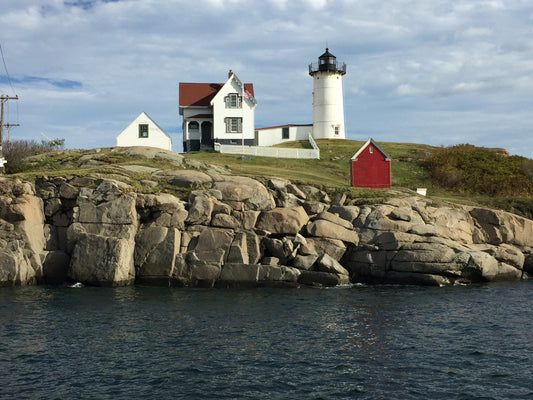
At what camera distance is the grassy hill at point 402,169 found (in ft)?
130

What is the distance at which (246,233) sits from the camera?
98.0ft

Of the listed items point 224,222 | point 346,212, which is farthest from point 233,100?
point 224,222

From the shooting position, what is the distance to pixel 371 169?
43438mm

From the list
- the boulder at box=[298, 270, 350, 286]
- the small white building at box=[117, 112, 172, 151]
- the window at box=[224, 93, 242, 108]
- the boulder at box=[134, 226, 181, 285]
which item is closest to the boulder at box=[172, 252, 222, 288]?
the boulder at box=[134, 226, 181, 285]

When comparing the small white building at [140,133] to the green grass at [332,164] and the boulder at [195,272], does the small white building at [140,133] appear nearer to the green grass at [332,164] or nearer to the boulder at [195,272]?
the green grass at [332,164]

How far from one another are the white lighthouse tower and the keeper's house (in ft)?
37.4

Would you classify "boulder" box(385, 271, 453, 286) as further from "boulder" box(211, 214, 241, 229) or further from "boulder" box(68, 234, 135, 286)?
"boulder" box(68, 234, 135, 286)

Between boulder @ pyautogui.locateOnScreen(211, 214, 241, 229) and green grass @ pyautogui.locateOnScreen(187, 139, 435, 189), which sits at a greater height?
green grass @ pyautogui.locateOnScreen(187, 139, 435, 189)

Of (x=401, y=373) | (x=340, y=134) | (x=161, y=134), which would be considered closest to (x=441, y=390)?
(x=401, y=373)

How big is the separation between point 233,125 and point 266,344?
152ft

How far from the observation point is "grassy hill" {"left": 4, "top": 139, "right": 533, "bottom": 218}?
3950cm

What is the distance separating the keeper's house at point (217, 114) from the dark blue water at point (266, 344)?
122 ft

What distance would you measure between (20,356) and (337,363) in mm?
9404

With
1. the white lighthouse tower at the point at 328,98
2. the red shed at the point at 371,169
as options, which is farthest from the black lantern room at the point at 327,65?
the red shed at the point at 371,169
